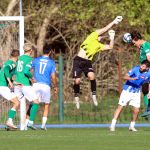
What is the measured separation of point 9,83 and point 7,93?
0.32 meters

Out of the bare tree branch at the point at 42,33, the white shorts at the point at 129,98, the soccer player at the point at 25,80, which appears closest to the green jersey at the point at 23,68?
the soccer player at the point at 25,80

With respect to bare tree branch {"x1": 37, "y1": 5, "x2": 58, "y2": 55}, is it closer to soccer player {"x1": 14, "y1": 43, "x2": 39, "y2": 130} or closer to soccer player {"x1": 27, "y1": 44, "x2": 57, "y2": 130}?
soccer player {"x1": 27, "y1": 44, "x2": 57, "y2": 130}

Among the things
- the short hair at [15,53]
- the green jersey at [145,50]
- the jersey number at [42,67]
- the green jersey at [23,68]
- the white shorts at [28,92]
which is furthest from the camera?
the jersey number at [42,67]

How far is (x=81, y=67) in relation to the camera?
23.8 meters

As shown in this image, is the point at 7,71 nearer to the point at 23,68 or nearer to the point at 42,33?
the point at 23,68

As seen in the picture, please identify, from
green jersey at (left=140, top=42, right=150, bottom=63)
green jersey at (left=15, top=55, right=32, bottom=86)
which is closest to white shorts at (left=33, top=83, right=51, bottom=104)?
green jersey at (left=15, top=55, right=32, bottom=86)

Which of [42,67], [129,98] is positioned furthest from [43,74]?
[129,98]

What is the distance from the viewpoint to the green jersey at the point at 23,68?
2141 cm

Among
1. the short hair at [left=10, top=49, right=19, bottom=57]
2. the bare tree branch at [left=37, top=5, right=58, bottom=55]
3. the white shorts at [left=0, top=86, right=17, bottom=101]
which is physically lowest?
the white shorts at [left=0, top=86, right=17, bottom=101]

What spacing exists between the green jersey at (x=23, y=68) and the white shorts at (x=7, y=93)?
0.36 metres

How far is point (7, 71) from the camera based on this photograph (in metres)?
21.4

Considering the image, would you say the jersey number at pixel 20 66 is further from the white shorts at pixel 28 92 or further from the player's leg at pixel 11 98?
the player's leg at pixel 11 98

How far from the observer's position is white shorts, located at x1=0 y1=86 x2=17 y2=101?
2155 cm

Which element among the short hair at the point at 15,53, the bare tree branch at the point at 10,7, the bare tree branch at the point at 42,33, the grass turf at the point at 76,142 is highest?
the bare tree branch at the point at 10,7
